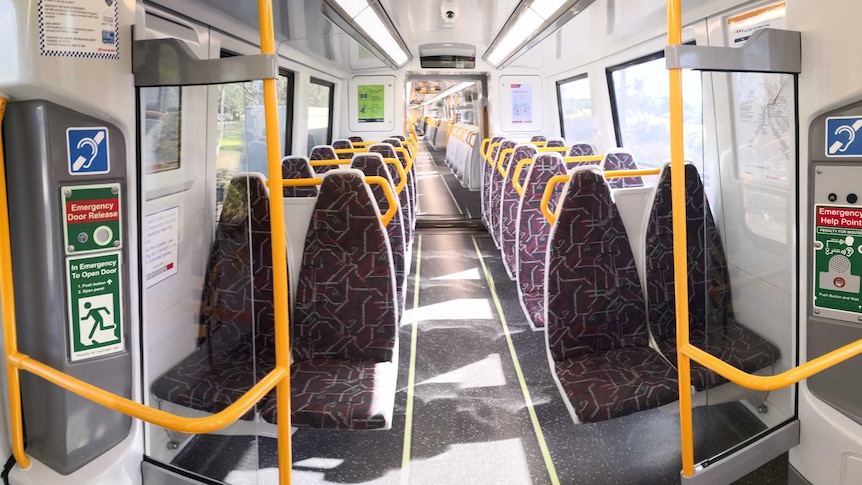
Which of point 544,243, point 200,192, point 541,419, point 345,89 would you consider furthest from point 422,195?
point 200,192

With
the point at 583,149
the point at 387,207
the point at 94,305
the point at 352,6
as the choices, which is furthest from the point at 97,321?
the point at 583,149

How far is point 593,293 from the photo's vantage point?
297 cm

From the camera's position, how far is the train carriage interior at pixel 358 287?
163 cm

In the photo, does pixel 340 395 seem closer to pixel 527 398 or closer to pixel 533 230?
pixel 527 398

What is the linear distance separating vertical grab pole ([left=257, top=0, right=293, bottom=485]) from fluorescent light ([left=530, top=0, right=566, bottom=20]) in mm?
3380

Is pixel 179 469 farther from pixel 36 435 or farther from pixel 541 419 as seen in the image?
pixel 541 419

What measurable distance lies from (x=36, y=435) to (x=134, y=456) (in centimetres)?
30

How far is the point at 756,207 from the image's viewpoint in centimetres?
247

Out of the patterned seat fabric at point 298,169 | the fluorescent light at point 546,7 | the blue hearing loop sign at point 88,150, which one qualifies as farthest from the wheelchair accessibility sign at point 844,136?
the patterned seat fabric at point 298,169

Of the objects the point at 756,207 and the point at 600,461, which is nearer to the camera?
the point at 756,207

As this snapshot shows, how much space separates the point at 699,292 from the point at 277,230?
7.04 ft

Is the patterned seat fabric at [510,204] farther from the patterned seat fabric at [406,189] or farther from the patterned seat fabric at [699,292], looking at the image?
the patterned seat fabric at [699,292]

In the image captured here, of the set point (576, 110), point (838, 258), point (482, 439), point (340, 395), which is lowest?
point (482, 439)

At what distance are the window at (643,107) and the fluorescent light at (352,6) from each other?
2409mm
